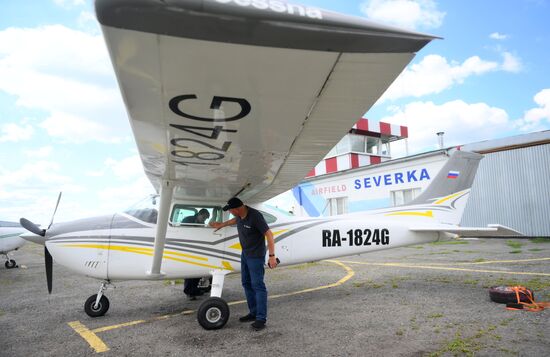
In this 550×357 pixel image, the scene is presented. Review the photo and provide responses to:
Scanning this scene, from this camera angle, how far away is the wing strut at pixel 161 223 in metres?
4.22

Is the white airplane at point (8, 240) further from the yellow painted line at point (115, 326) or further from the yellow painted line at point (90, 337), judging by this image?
the yellow painted line at point (115, 326)

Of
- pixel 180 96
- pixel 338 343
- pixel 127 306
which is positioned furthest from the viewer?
pixel 127 306

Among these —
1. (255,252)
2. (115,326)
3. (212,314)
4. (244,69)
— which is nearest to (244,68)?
(244,69)

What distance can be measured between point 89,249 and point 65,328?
3.38 feet

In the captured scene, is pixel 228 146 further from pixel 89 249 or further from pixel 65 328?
pixel 65 328

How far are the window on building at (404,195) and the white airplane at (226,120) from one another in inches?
398

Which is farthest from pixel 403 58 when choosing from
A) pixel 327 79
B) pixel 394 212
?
pixel 394 212

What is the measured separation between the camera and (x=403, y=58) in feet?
5.51

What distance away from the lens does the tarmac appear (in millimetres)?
3398

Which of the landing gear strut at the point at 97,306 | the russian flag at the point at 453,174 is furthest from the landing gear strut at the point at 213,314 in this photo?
the russian flag at the point at 453,174

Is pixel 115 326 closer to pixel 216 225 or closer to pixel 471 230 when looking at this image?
pixel 216 225

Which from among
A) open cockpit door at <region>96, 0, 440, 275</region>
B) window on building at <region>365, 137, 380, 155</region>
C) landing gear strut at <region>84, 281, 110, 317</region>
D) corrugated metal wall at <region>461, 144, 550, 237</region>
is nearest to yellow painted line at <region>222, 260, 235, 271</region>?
landing gear strut at <region>84, 281, 110, 317</region>

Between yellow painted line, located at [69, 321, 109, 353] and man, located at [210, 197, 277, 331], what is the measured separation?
163 cm

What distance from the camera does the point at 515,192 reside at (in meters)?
Answer: 13.7
